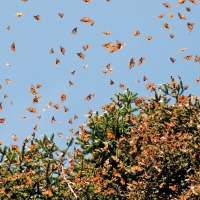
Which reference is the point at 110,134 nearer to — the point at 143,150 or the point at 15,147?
the point at 143,150

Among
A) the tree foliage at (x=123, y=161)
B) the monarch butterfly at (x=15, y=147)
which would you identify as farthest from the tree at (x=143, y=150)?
the monarch butterfly at (x=15, y=147)

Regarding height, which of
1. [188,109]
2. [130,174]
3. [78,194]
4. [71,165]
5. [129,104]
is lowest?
[78,194]

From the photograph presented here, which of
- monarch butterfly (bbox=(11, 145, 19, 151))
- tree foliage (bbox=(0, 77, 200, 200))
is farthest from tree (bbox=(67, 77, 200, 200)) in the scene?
monarch butterfly (bbox=(11, 145, 19, 151))

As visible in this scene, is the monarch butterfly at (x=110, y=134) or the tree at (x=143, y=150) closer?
the tree at (x=143, y=150)

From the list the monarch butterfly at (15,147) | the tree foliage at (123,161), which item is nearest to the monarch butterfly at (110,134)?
the tree foliage at (123,161)

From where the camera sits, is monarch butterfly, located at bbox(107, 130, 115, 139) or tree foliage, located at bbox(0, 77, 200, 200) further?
monarch butterfly, located at bbox(107, 130, 115, 139)

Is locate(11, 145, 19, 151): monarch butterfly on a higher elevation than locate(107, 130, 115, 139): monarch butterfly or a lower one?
lower

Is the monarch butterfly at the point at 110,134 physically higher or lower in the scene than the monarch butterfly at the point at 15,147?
higher

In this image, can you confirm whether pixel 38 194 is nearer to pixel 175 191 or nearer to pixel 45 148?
pixel 45 148

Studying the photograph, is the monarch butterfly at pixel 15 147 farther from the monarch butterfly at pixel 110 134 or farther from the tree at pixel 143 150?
the monarch butterfly at pixel 110 134

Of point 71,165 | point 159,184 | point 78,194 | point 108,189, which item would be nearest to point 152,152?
point 159,184

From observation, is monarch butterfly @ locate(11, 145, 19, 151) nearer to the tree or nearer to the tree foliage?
the tree foliage
